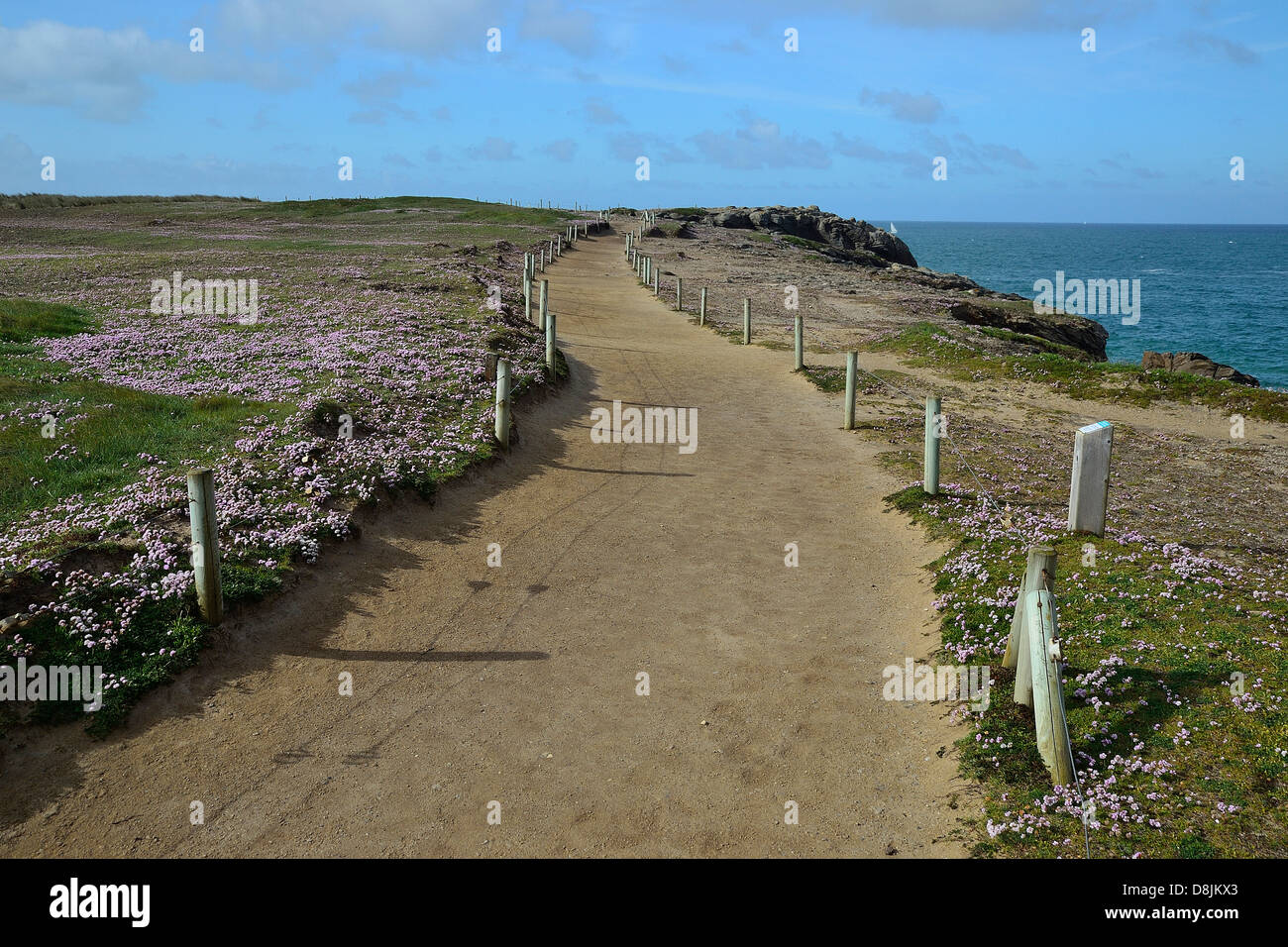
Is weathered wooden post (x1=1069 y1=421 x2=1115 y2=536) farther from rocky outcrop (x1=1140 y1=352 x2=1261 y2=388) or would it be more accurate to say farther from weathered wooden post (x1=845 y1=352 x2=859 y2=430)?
rocky outcrop (x1=1140 y1=352 x2=1261 y2=388)

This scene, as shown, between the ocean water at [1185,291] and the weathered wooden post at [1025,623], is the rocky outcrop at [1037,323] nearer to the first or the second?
the ocean water at [1185,291]

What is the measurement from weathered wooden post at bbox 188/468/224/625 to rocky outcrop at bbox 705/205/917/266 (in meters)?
91.5

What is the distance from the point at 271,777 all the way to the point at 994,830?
6.24 meters

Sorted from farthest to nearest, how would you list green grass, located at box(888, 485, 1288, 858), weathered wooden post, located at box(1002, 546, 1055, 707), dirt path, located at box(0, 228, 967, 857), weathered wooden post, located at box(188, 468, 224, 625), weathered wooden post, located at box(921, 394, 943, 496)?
weathered wooden post, located at box(921, 394, 943, 496) < weathered wooden post, located at box(188, 468, 224, 625) < weathered wooden post, located at box(1002, 546, 1055, 707) < dirt path, located at box(0, 228, 967, 857) < green grass, located at box(888, 485, 1288, 858)

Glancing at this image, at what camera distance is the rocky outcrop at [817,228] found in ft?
325

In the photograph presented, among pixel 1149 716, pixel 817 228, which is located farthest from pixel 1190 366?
pixel 817 228

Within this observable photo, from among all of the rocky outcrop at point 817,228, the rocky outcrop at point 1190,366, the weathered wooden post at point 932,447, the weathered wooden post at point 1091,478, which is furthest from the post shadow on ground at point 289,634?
the rocky outcrop at point 817,228

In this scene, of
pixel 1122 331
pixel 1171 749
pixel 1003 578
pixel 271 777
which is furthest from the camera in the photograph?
pixel 1122 331

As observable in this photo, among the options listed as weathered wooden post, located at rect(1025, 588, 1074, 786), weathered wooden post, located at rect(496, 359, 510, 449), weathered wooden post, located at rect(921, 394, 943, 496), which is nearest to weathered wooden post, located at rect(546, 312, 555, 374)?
weathered wooden post, located at rect(496, 359, 510, 449)

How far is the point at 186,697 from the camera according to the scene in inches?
359

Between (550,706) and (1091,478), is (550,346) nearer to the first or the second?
(1091,478)

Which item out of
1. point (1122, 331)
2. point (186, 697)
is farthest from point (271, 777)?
point (1122, 331)

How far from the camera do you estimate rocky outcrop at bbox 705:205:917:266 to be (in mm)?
99188
